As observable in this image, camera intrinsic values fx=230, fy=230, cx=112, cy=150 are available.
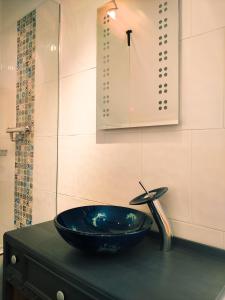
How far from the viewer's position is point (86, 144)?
1366 millimetres

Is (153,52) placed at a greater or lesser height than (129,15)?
lesser

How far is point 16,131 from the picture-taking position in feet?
5.95

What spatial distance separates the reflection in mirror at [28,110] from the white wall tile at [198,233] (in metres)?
0.90

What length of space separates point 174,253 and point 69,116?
99 cm

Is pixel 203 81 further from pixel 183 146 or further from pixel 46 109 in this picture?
pixel 46 109

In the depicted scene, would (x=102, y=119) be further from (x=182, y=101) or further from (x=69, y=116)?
(x=182, y=101)

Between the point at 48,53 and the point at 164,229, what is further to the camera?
the point at 48,53

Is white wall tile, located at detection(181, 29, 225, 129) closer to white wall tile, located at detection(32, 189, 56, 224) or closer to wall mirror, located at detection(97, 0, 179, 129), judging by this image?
wall mirror, located at detection(97, 0, 179, 129)

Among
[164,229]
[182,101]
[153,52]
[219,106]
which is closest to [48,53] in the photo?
[153,52]

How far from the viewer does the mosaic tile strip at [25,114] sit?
179 cm

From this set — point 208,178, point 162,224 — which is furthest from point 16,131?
point 208,178

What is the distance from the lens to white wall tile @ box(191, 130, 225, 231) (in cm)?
87

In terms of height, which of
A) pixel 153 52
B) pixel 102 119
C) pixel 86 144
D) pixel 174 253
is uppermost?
pixel 153 52

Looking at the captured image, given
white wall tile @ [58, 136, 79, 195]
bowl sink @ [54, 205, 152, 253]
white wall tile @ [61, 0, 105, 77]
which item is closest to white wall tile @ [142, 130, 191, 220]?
bowl sink @ [54, 205, 152, 253]
